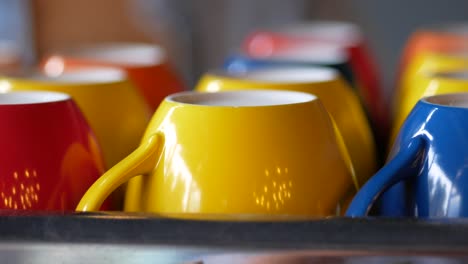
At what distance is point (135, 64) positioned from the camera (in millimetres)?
710

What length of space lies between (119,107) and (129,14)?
1.29 metres

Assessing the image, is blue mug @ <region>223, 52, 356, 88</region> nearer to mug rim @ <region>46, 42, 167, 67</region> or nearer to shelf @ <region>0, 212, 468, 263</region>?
mug rim @ <region>46, 42, 167, 67</region>

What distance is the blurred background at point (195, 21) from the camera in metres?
1.67

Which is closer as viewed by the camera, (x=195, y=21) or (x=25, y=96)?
(x=25, y=96)

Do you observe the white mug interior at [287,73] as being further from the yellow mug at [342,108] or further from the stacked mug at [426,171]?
the stacked mug at [426,171]

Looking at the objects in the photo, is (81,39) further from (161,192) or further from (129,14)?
(161,192)

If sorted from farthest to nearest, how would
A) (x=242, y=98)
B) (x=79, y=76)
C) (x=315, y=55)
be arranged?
1. (x=315, y=55)
2. (x=79, y=76)
3. (x=242, y=98)

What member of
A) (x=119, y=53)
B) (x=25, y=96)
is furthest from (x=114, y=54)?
(x=25, y=96)

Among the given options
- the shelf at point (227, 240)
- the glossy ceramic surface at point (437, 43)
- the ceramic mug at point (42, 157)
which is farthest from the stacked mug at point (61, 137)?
the glossy ceramic surface at point (437, 43)

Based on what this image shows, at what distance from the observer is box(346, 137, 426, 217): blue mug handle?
1.15 ft

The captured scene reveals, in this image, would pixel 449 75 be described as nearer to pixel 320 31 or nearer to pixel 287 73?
pixel 287 73

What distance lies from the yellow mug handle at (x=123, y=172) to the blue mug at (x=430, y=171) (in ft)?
0.32

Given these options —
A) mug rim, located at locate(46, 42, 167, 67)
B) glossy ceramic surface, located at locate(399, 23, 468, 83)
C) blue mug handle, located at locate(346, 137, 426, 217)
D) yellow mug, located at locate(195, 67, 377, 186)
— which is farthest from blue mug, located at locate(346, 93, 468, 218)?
glossy ceramic surface, located at locate(399, 23, 468, 83)

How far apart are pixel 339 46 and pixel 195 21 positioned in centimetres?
110
